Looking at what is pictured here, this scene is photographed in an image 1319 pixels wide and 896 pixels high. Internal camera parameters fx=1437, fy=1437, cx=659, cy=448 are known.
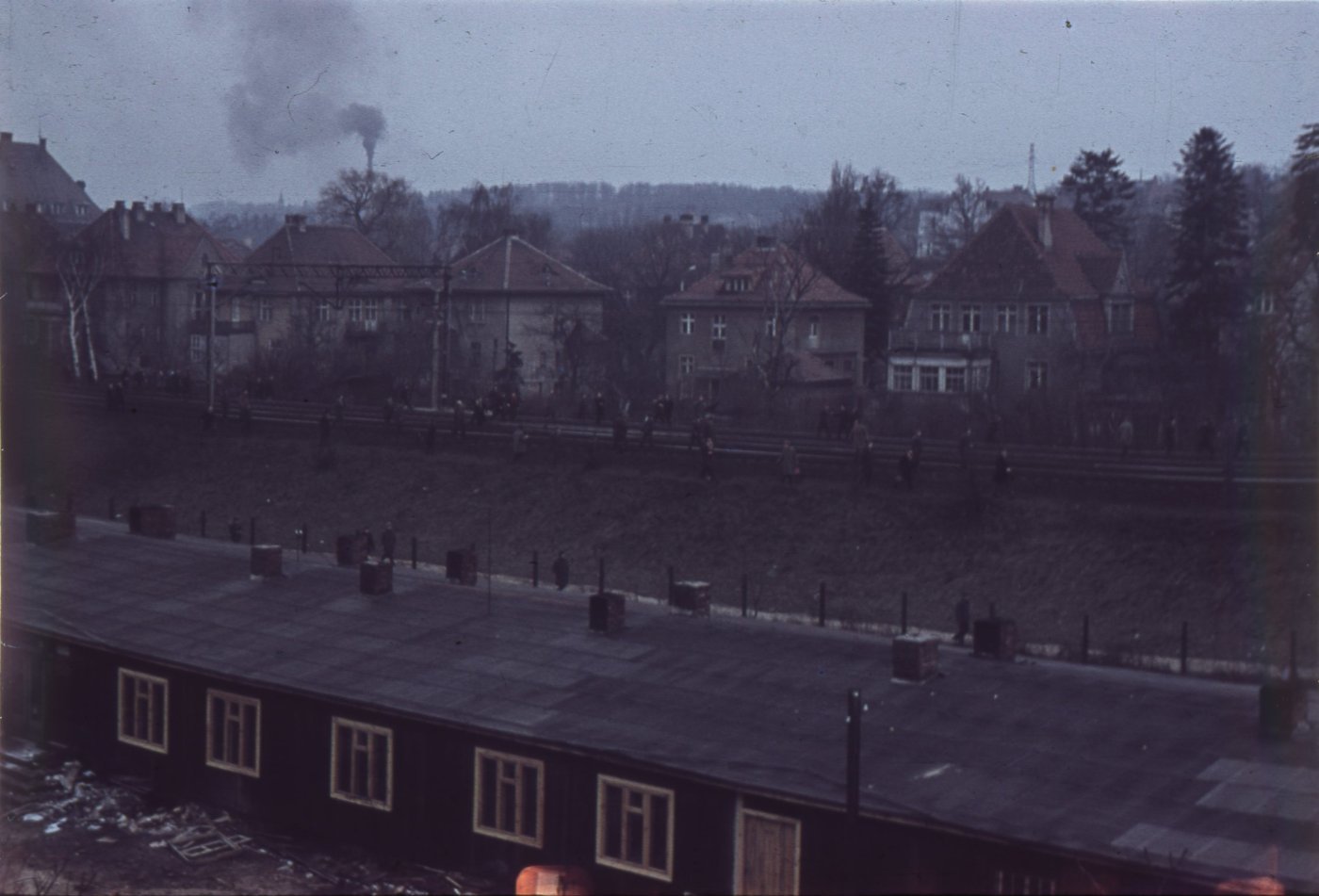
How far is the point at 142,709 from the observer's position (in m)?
18.2

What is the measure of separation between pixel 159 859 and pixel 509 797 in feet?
13.1

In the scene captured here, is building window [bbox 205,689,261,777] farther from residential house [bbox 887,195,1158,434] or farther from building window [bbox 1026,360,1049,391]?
building window [bbox 1026,360,1049,391]

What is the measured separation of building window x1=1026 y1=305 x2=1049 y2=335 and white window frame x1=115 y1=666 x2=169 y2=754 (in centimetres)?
3401

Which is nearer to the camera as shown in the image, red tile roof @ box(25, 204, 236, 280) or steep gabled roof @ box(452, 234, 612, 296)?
red tile roof @ box(25, 204, 236, 280)

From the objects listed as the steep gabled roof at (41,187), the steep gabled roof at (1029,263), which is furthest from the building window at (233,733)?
the steep gabled roof at (1029,263)

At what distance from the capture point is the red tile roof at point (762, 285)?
171 ft

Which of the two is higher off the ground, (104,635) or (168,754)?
(104,635)

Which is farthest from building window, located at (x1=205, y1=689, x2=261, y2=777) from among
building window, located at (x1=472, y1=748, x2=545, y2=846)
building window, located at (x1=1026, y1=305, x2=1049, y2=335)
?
building window, located at (x1=1026, y1=305, x2=1049, y2=335)

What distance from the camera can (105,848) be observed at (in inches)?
619

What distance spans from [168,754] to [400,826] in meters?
3.85

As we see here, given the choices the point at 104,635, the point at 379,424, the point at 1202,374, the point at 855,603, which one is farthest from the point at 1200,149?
the point at 104,635

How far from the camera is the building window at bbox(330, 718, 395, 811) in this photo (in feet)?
51.4

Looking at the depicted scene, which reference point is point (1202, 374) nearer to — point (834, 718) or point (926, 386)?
point (926, 386)

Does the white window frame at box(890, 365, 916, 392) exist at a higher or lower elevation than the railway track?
higher
